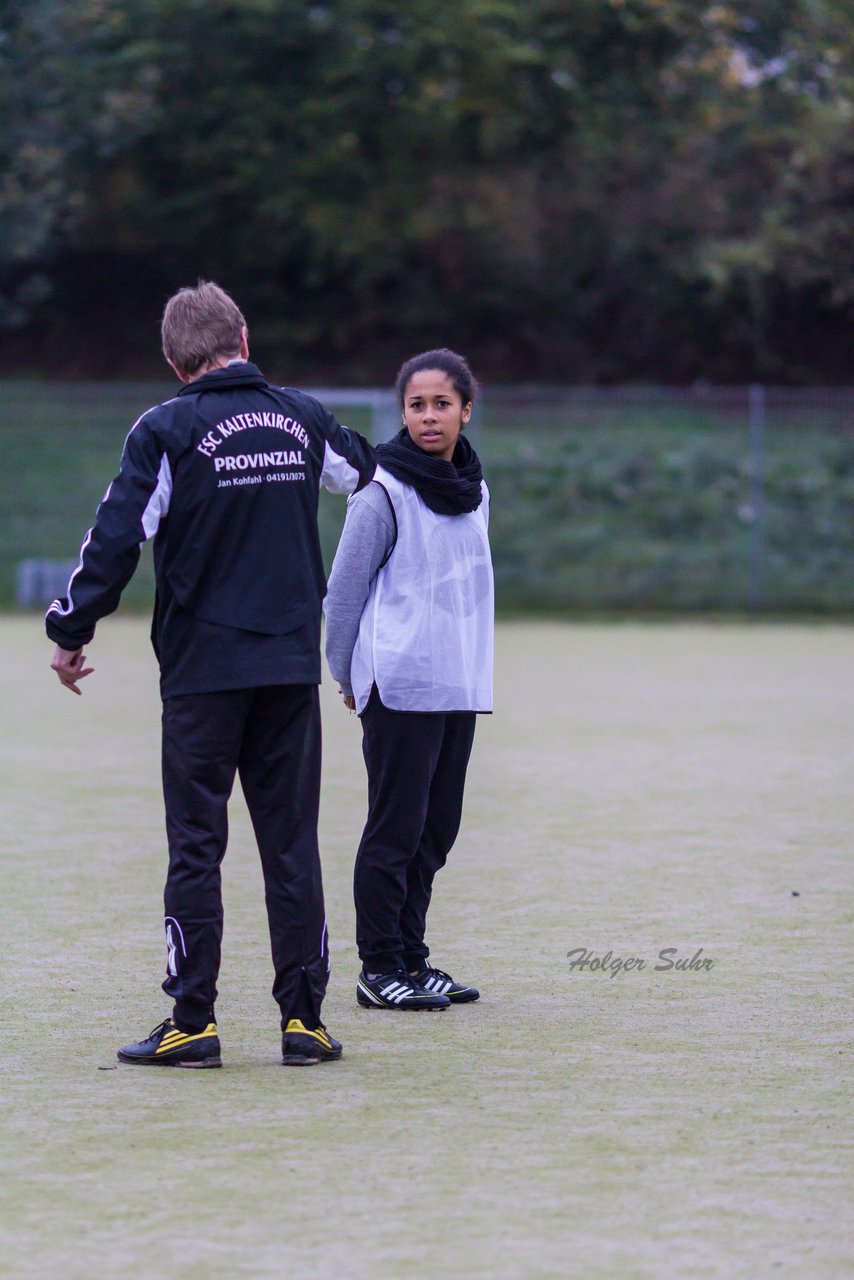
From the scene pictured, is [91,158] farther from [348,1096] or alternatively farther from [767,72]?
[348,1096]

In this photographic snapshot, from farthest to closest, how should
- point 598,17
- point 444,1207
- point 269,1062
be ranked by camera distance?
point 598,17, point 269,1062, point 444,1207

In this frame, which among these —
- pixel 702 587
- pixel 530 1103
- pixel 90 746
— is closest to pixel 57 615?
pixel 530 1103

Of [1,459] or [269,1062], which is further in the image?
[1,459]

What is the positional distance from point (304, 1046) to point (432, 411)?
166cm

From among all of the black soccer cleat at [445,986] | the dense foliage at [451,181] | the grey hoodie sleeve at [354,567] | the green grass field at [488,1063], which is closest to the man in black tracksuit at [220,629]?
the green grass field at [488,1063]

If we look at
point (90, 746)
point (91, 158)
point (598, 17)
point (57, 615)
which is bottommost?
point (90, 746)

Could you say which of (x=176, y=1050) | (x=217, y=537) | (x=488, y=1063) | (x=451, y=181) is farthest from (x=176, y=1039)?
(x=451, y=181)

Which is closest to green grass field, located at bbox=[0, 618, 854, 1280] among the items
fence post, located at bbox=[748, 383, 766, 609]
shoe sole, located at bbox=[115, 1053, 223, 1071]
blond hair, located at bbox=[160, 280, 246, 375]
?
shoe sole, located at bbox=[115, 1053, 223, 1071]

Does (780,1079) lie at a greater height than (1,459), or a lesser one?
lesser

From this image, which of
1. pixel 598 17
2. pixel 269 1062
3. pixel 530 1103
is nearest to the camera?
pixel 530 1103

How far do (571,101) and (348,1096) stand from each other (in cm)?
2696

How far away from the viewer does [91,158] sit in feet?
95.3

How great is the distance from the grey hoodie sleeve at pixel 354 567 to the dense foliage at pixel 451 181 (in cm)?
2304

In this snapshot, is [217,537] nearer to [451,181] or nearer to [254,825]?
[254,825]
